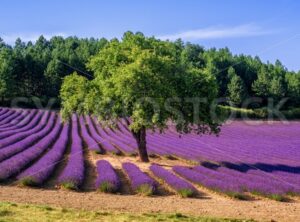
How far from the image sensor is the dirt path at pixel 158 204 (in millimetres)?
11305

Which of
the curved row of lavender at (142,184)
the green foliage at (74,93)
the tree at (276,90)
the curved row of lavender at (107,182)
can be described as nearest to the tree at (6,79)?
the green foliage at (74,93)

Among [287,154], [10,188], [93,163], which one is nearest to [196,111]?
[93,163]

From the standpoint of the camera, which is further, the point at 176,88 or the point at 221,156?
the point at 221,156

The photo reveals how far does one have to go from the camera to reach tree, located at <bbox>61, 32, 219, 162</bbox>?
19.5 metres

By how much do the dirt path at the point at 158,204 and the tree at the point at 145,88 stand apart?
21.6ft

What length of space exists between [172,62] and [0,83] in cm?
4537

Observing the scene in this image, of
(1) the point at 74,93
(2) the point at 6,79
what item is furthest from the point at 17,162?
(2) the point at 6,79

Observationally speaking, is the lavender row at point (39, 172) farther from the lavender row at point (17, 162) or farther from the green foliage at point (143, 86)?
the green foliage at point (143, 86)

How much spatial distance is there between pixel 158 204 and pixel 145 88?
827 centimetres

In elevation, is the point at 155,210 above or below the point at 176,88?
below

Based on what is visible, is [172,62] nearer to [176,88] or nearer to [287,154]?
[176,88]

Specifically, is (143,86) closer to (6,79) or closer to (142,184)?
(142,184)

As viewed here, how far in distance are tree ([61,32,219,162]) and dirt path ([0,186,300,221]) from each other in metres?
6.59

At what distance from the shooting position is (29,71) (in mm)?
72125
